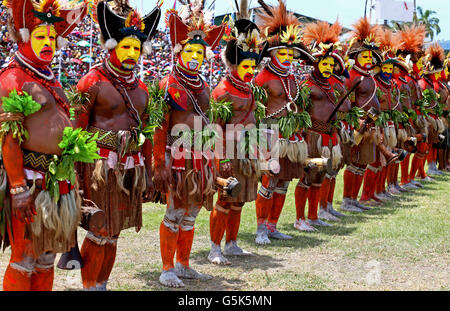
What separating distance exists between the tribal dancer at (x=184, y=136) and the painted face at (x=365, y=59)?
14.3ft

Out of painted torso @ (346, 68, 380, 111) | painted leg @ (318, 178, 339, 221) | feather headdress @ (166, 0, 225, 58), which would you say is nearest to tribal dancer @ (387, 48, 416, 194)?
painted torso @ (346, 68, 380, 111)

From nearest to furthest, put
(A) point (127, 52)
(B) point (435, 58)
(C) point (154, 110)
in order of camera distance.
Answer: (A) point (127, 52)
(C) point (154, 110)
(B) point (435, 58)

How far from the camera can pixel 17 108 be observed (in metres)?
3.35

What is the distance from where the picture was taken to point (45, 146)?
11.6 ft

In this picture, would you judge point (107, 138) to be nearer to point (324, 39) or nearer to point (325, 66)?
point (325, 66)

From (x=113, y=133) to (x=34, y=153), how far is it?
2.59 ft

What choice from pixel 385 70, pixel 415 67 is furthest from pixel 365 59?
pixel 415 67

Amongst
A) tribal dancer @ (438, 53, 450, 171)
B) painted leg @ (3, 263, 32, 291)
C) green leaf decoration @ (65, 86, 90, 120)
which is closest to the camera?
painted leg @ (3, 263, 32, 291)

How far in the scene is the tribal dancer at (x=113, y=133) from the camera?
4156mm

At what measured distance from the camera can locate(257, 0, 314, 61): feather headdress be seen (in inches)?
267

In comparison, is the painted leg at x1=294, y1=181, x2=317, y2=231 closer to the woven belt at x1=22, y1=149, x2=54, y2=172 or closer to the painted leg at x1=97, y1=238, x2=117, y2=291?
the painted leg at x1=97, y1=238, x2=117, y2=291

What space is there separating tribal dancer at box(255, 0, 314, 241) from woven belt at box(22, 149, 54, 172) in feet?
11.8

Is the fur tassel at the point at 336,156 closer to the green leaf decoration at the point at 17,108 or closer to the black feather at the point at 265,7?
the black feather at the point at 265,7

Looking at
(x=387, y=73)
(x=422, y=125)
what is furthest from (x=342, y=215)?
(x=422, y=125)
